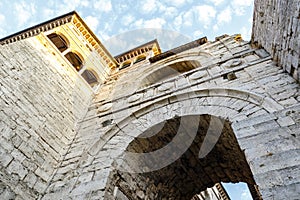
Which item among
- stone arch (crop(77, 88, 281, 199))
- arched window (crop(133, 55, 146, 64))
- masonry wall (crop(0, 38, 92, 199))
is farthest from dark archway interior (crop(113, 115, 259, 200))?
arched window (crop(133, 55, 146, 64))

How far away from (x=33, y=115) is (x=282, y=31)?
4455 mm

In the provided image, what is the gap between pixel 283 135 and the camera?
10.0 ft

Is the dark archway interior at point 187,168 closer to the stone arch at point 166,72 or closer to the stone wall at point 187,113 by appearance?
the stone wall at point 187,113

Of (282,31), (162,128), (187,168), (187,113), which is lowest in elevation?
(187,168)

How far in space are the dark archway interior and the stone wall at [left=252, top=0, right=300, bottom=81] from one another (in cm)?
143

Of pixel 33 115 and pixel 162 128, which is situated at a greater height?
pixel 162 128

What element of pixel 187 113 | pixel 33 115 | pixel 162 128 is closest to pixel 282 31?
pixel 187 113

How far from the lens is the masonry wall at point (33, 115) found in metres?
3.74

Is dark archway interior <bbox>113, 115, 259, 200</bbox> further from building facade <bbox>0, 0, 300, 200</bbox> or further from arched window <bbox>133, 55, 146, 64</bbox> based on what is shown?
arched window <bbox>133, 55, 146, 64</bbox>

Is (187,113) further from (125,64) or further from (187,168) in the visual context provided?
(125,64)

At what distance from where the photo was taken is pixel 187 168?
5.12 meters

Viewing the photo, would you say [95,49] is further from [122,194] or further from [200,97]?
[122,194]

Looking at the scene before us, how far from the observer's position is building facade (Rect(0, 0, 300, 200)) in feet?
11.0

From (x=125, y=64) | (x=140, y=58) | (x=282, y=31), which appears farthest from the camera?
(x=125, y=64)
